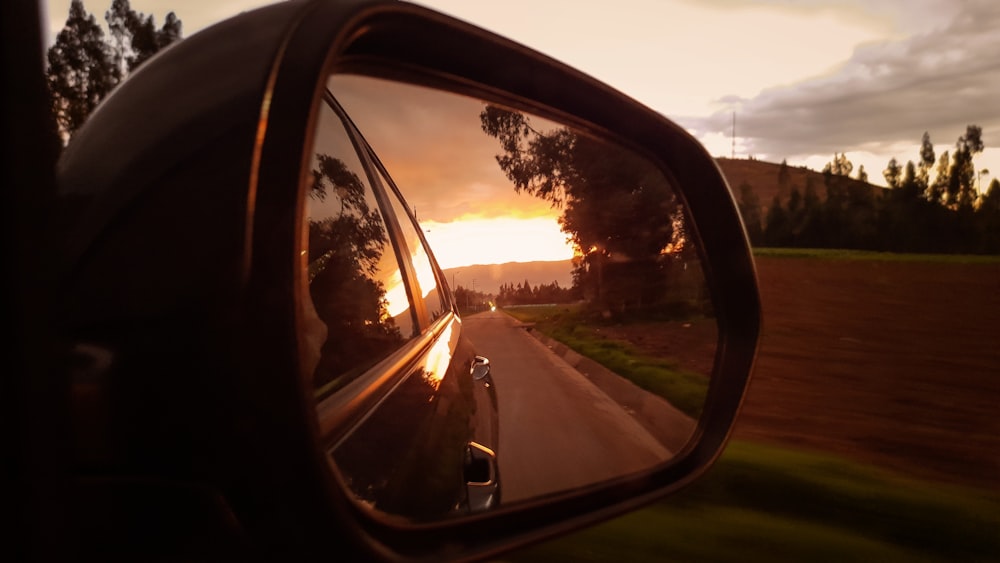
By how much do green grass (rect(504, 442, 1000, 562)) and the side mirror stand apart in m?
0.81

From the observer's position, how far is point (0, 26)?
42.9 inches

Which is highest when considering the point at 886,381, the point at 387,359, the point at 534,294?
the point at 534,294

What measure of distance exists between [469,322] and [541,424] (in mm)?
379

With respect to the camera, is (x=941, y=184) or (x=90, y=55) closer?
(x=90, y=55)

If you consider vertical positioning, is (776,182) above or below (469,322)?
above

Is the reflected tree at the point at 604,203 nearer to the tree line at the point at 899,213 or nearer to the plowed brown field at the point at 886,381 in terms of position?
the plowed brown field at the point at 886,381

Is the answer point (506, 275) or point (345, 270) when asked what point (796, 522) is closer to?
point (506, 275)

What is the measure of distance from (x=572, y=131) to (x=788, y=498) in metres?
2.92

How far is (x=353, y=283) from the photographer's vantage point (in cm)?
195

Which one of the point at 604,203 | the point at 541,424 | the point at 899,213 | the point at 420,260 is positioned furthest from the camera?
the point at 899,213

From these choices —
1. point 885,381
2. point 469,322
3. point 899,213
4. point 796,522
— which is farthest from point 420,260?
point 899,213

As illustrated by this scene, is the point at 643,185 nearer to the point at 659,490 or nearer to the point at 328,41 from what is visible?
the point at 659,490

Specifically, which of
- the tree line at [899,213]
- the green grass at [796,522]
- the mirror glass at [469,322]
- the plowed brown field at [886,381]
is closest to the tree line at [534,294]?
the mirror glass at [469,322]

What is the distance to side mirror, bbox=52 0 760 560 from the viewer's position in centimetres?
125
